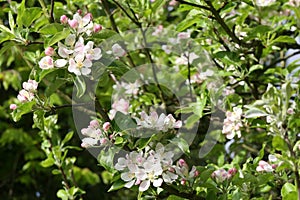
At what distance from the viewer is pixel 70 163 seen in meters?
2.14

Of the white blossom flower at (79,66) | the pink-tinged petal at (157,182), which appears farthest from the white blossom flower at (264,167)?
the white blossom flower at (79,66)

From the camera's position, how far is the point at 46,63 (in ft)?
4.00

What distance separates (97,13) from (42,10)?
0.84 meters

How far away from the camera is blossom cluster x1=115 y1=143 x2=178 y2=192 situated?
1.21 metres

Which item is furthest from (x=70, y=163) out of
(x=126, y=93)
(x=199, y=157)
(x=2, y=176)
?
(x=2, y=176)

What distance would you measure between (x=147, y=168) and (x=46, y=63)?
359 millimetres

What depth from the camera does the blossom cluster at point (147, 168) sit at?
1215 millimetres

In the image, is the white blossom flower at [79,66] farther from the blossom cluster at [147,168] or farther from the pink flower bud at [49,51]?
the blossom cluster at [147,168]

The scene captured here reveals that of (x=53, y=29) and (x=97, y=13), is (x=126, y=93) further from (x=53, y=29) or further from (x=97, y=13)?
(x=53, y=29)

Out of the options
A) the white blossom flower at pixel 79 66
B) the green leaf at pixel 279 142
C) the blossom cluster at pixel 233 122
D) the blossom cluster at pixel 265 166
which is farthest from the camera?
the blossom cluster at pixel 233 122

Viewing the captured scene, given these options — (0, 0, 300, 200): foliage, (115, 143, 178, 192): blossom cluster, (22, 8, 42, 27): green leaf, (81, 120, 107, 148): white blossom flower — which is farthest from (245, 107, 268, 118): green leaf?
(22, 8, 42, 27): green leaf

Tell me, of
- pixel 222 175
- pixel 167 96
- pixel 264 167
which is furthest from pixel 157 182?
pixel 167 96

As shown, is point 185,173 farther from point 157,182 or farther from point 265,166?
point 265,166

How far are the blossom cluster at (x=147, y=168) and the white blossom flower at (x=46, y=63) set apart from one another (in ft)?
0.95
